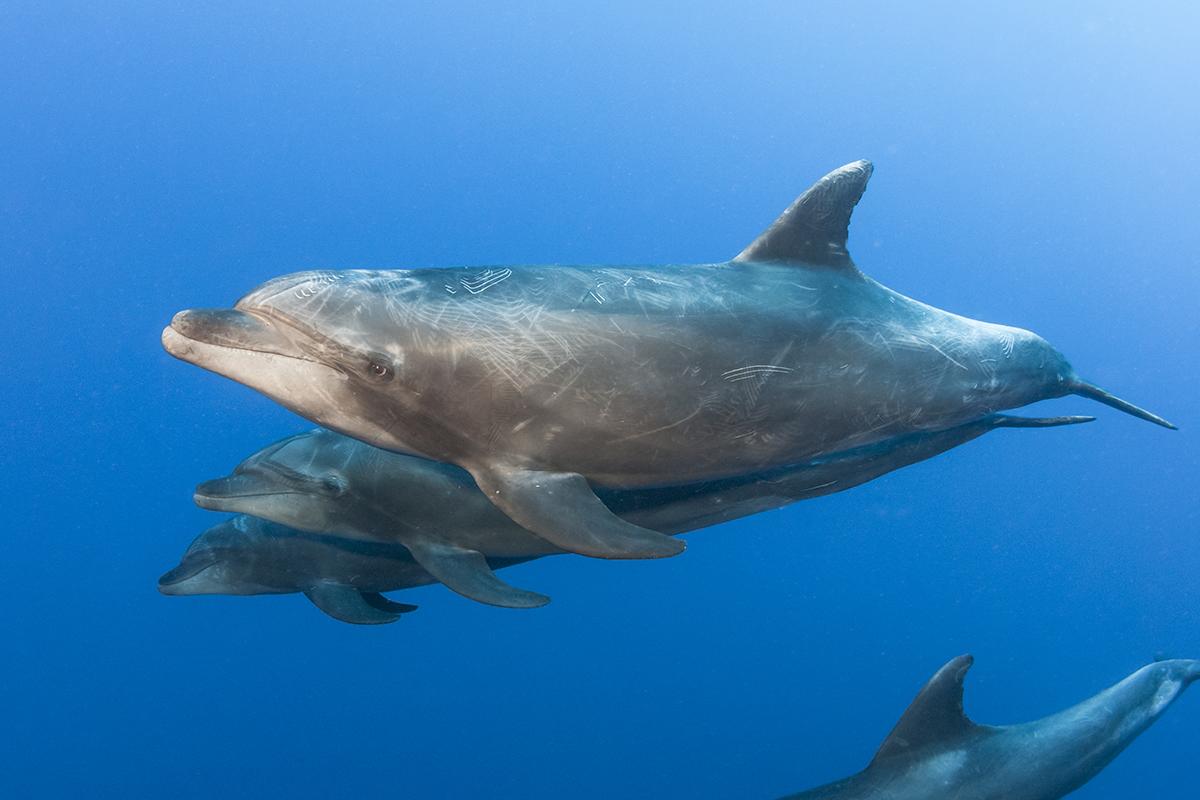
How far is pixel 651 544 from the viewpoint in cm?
404

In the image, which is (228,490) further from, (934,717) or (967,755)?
(967,755)

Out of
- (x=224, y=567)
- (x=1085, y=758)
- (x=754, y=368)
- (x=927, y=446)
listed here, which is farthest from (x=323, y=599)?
(x=1085, y=758)

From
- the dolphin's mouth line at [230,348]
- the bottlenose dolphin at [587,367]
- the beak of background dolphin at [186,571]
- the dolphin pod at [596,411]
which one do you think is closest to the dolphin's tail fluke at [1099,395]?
the dolphin pod at [596,411]

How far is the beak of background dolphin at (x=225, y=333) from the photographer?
3805 millimetres

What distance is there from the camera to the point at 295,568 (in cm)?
679

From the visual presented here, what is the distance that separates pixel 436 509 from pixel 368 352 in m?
2.07

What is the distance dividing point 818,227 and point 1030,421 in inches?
90.3

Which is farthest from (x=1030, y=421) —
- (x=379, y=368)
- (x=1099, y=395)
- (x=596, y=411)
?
(x=379, y=368)

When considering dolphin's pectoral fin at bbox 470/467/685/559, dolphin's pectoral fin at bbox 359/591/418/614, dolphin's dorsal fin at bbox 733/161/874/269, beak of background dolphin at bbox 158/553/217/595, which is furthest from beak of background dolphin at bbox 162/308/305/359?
beak of background dolphin at bbox 158/553/217/595

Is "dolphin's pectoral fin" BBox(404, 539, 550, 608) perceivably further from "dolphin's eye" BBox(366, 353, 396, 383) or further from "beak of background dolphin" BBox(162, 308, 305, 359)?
"beak of background dolphin" BBox(162, 308, 305, 359)

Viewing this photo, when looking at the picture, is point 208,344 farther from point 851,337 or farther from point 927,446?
point 927,446

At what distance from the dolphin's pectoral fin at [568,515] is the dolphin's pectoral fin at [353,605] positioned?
8.30 ft

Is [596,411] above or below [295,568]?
below

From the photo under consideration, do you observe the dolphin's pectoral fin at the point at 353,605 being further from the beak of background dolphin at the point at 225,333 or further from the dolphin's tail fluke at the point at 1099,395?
the dolphin's tail fluke at the point at 1099,395
